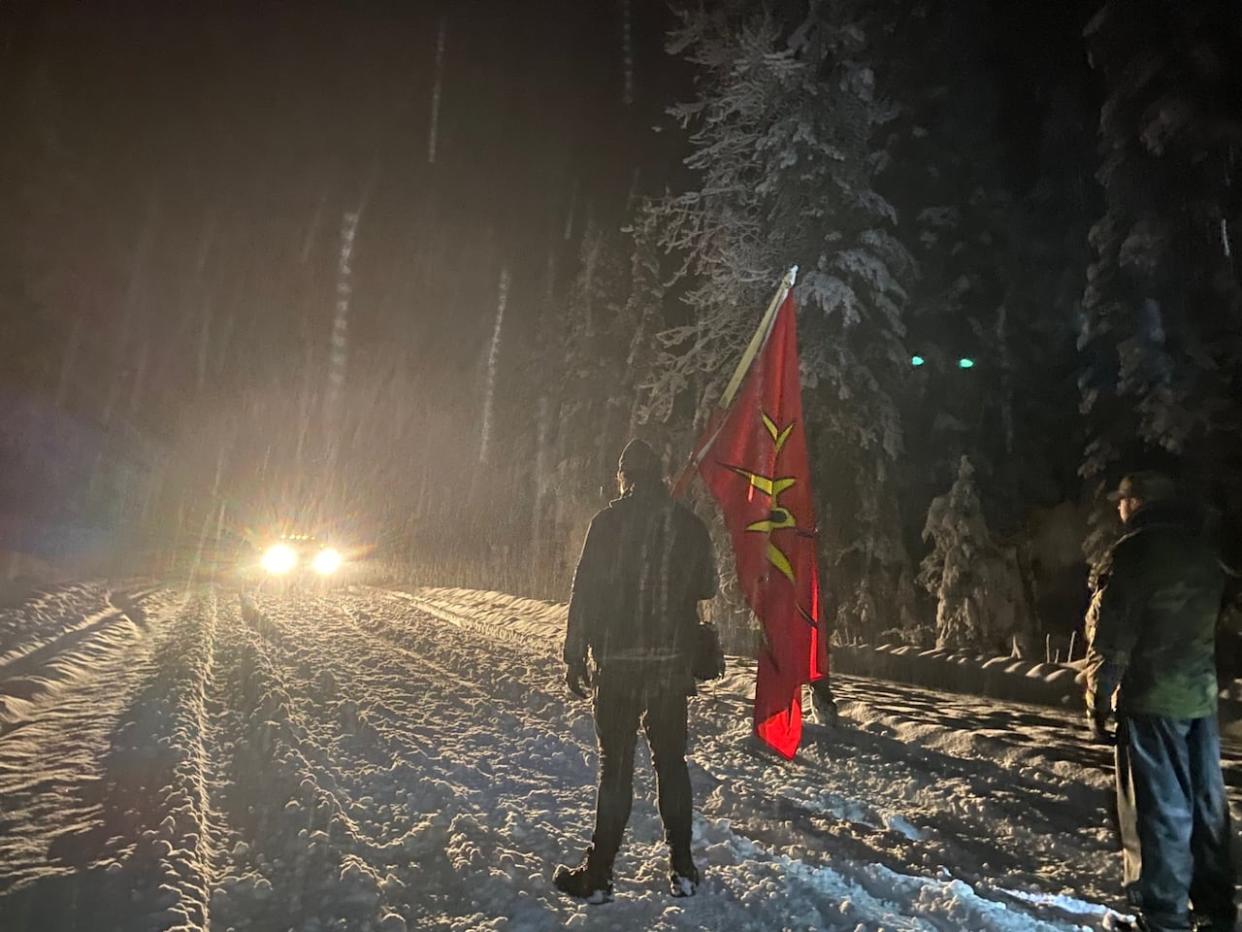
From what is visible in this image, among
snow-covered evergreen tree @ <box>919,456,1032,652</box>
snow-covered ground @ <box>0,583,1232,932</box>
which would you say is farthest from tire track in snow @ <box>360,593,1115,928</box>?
snow-covered evergreen tree @ <box>919,456,1032,652</box>

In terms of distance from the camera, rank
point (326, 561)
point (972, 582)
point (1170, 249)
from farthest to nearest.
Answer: point (326, 561)
point (972, 582)
point (1170, 249)

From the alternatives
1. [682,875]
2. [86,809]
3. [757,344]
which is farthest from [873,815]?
[86,809]

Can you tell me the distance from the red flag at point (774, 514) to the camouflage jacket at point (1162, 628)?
1800 mm

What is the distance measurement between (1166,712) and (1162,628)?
0.36 m

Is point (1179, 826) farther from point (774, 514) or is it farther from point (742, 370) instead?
point (742, 370)

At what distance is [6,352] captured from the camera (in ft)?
116

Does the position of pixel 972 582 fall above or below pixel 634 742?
above

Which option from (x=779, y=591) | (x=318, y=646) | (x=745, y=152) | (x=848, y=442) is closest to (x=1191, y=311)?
(x=848, y=442)

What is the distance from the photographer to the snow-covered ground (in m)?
3.94

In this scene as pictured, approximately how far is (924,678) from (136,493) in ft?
243

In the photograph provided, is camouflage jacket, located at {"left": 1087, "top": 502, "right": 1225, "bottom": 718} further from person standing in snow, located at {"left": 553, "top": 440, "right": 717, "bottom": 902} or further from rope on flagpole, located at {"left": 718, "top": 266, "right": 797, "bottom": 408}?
rope on flagpole, located at {"left": 718, "top": 266, "right": 797, "bottom": 408}

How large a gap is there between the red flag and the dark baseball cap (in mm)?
1910

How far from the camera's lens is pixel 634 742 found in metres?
4.17

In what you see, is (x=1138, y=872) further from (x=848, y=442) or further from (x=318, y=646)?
(x=318, y=646)
